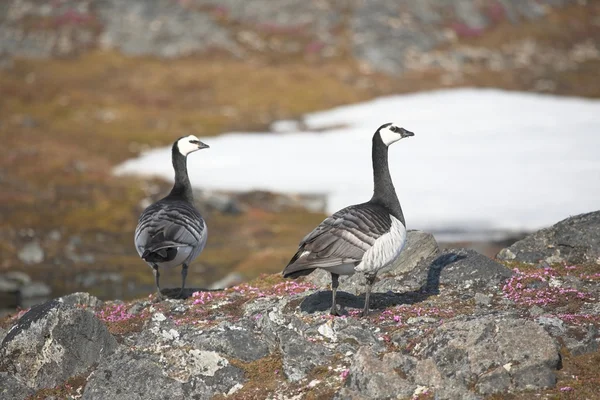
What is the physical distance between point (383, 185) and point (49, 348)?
31.5 feet

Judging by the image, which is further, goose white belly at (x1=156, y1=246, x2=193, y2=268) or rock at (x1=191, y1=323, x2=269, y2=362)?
goose white belly at (x1=156, y1=246, x2=193, y2=268)

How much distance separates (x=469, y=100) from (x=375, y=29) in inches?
1148

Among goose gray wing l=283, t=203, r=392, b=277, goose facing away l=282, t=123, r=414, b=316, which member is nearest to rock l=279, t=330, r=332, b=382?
goose facing away l=282, t=123, r=414, b=316

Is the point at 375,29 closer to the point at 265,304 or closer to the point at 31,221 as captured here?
the point at 31,221

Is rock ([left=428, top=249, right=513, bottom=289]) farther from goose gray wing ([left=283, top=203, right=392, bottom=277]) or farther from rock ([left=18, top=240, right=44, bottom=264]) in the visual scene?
rock ([left=18, top=240, right=44, bottom=264])

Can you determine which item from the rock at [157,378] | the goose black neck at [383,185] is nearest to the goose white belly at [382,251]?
the goose black neck at [383,185]

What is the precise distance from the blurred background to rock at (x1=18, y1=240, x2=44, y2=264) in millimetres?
123

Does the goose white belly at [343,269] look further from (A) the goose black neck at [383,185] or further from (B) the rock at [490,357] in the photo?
(B) the rock at [490,357]

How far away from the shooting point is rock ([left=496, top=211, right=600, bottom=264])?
24875 millimetres

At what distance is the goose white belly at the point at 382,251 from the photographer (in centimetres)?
1770

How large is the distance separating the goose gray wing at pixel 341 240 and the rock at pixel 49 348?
18.2 feet

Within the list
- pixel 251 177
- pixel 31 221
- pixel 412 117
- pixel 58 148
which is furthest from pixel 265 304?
pixel 412 117

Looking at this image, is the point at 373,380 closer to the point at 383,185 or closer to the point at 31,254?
the point at 383,185

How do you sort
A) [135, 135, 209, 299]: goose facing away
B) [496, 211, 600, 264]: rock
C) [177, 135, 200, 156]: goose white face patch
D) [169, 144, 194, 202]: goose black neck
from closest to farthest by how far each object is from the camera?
[135, 135, 209, 299]: goose facing away
[496, 211, 600, 264]: rock
[169, 144, 194, 202]: goose black neck
[177, 135, 200, 156]: goose white face patch
